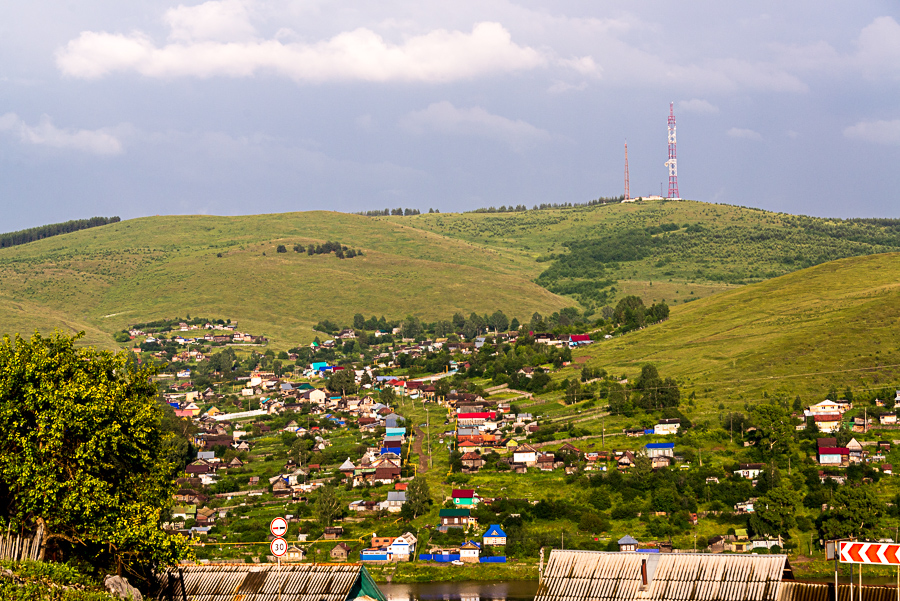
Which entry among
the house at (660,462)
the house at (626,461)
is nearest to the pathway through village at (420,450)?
the house at (626,461)

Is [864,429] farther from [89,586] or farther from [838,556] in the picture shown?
[89,586]

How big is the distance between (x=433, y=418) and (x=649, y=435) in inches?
1180

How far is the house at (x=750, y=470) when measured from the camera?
249ft

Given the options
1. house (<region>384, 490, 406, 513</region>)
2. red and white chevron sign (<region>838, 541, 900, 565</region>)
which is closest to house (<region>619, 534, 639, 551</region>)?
house (<region>384, 490, 406, 513</region>)

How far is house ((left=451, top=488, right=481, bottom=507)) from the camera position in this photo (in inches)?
2942

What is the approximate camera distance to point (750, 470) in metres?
76.4

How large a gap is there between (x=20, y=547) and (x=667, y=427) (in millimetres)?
73607

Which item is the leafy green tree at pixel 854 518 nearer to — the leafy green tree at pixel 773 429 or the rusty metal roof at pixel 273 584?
the leafy green tree at pixel 773 429

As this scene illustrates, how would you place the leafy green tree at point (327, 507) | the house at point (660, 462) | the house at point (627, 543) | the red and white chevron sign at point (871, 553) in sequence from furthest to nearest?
the house at point (660, 462)
the leafy green tree at point (327, 507)
the house at point (627, 543)
the red and white chevron sign at point (871, 553)

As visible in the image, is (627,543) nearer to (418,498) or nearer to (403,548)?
(403,548)

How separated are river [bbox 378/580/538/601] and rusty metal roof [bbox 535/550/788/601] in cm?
3337

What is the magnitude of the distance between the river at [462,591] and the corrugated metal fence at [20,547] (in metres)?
35.1

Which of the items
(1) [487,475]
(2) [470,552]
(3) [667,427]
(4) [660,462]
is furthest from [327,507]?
(3) [667,427]

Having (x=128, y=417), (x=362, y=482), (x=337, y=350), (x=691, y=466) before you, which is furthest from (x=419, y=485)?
(x=337, y=350)
